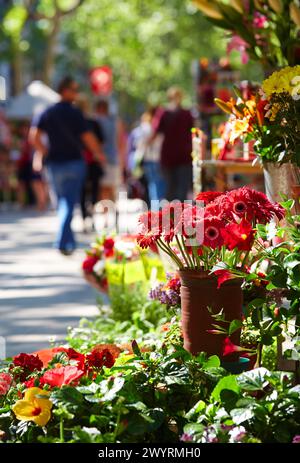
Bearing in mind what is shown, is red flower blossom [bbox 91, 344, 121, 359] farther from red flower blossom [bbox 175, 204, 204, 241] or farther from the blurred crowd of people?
the blurred crowd of people

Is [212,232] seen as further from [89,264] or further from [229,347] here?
[89,264]

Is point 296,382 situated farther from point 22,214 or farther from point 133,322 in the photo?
point 22,214

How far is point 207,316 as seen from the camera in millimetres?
4219

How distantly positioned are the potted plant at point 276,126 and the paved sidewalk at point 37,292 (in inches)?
84.5

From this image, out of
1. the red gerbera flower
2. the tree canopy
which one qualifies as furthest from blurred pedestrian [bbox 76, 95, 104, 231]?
the red gerbera flower

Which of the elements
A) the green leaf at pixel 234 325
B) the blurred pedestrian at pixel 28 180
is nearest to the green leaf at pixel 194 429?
the green leaf at pixel 234 325

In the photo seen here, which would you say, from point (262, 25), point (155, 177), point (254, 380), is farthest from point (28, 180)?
point (254, 380)

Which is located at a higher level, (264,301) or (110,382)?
(264,301)

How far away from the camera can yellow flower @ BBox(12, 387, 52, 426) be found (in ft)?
11.9

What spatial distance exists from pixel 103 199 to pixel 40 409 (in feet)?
41.5

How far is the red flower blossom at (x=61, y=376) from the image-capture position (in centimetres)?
383

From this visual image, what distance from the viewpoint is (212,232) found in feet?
13.7

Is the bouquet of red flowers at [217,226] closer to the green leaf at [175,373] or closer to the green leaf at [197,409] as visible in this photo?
the green leaf at [175,373]
